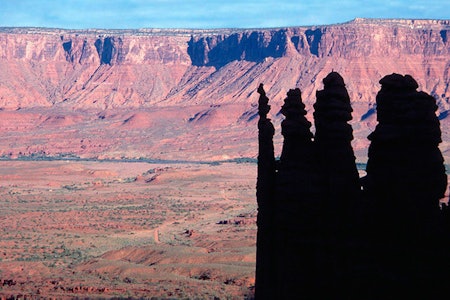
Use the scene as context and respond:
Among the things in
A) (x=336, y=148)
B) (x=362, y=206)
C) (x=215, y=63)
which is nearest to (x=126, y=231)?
(x=336, y=148)

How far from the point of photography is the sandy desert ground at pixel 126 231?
3519 centimetres

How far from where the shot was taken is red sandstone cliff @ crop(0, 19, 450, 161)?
16888 centimetres

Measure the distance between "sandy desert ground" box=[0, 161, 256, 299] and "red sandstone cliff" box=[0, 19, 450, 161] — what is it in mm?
50810

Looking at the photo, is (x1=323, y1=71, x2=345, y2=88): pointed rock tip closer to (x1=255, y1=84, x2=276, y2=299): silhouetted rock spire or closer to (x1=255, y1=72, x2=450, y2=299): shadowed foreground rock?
(x1=255, y1=72, x2=450, y2=299): shadowed foreground rock

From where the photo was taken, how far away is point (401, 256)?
34.2ft

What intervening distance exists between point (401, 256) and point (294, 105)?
422cm

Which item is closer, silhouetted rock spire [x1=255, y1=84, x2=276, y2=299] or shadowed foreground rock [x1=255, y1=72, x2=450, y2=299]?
shadowed foreground rock [x1=255, y1=72, x2=450, y2=299]

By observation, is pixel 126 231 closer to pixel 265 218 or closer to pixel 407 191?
pixel 265 218

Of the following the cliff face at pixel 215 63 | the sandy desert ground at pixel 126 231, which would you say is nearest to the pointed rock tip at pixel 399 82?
the sandy desert ground at pixel 126 231

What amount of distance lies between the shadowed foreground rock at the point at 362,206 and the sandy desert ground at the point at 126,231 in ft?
59.6

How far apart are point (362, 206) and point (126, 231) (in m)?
52.3

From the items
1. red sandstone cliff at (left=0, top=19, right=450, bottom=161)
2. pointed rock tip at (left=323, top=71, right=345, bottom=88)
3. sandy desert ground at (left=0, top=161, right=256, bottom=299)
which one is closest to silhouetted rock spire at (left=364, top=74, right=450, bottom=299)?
pointed rock tip at (left=323, top=71, right=345, bottom=88)

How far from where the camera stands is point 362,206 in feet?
37.0

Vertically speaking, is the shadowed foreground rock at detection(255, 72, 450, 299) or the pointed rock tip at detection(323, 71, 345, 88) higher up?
the pointed rock tip at detection(323, 71, 345, 88)
